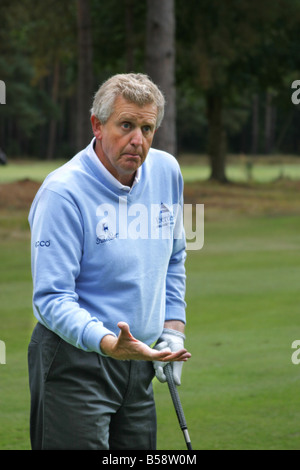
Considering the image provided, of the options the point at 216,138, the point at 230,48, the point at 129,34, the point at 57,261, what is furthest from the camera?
the point at 216,138

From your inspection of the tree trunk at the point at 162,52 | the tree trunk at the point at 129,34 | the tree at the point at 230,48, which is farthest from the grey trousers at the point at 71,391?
the tree trunk at the point at 129,34

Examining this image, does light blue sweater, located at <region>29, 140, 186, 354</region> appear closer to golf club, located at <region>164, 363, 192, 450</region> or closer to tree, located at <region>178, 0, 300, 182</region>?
golf club, located at <region>164, 363, 192, 450</region>

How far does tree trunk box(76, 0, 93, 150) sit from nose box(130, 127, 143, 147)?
20.8 meters

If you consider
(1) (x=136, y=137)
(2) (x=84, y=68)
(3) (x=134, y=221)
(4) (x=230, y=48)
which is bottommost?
(3) (x=134, y=221)

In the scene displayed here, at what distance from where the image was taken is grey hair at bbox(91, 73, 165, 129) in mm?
3082

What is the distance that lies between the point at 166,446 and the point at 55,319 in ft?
8.50

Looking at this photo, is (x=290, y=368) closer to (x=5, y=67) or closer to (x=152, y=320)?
(x=152, y=320)

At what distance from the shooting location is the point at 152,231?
334 centimetres

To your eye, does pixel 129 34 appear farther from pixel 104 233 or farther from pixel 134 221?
pixel 104 233

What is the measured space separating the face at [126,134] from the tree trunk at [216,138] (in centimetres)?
3177

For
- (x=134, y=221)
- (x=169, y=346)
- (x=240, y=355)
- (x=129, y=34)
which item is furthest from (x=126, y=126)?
(x=129, y=34)

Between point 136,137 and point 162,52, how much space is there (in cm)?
1341

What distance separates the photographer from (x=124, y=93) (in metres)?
3.08

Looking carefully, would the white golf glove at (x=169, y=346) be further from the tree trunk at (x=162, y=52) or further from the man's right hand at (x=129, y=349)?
the tree trunk at (x=162, y=52)
